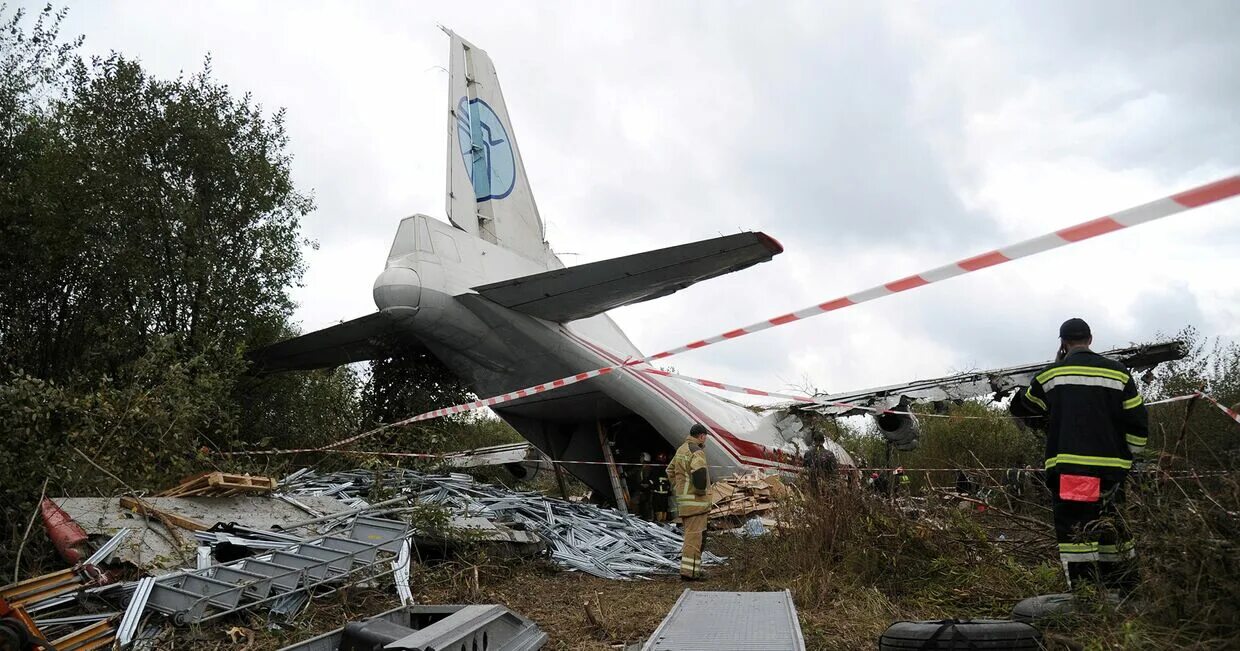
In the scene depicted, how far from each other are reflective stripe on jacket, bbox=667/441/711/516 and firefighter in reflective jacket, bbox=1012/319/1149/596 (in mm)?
3980

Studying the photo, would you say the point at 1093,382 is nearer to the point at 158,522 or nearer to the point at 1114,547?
the point at 1114,547

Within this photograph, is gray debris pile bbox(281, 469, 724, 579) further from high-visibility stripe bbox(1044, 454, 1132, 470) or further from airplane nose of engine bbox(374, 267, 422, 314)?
high-visibility stripe bbox(1044, 454, 1132, 470)

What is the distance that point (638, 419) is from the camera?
1435 centimetres

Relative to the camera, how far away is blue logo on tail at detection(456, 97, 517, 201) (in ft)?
39.5

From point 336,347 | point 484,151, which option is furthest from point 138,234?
point 484,151

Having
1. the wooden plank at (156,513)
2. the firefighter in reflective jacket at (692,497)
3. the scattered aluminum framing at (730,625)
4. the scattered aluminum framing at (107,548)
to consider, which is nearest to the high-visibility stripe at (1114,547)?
the scattered aluminum framing at (730,625)

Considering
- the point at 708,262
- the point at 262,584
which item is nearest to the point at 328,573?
the point at 262,584

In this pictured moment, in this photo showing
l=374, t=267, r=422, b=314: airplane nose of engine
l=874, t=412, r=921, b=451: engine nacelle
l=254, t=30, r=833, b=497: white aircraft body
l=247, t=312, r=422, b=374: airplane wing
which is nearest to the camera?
l=254, t=30, r=833, b=497: white aircraft body

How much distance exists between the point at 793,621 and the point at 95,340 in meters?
10.7

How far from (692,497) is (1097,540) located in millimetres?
4283

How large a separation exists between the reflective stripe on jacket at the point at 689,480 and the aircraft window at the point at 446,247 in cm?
398

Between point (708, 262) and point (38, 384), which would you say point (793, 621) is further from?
point (38, 384)

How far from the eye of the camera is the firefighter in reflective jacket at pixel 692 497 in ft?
25.9

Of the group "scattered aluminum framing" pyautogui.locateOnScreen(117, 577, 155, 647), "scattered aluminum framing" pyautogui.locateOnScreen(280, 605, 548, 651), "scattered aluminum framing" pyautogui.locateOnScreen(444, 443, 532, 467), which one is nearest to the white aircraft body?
"scattered aluminum framing" pyautogui.locateOnScreen(444, 443, 532, 467)
